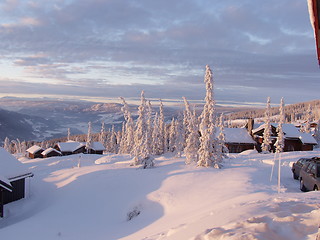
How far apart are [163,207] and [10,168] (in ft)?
47.5

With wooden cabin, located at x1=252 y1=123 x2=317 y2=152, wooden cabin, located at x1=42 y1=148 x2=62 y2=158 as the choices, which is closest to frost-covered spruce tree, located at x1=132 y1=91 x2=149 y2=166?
wooden cabin, located at x1=252 y1=123 x2=317 y2=152

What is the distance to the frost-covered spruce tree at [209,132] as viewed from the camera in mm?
28000

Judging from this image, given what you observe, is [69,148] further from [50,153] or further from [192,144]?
[192,144]

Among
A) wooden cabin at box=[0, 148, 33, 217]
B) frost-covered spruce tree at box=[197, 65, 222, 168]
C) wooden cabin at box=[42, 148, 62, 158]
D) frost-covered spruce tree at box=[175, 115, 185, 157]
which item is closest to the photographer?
wooden cabin at box=[0, 148, 33, 217]

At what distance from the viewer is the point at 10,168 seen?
23422mm

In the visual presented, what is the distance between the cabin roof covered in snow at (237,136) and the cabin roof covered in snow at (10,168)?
1484 inches

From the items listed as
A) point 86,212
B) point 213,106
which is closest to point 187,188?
point 86,212

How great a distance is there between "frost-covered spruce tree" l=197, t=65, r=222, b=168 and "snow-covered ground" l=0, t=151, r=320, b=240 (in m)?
3.52

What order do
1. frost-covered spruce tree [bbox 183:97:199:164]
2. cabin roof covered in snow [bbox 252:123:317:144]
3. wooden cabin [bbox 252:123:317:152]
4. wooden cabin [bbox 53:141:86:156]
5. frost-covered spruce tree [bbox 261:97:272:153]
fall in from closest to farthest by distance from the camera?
frost-covered spruce tree [bbox 183:97:199:164]
frost-covered spruce tree [bbox 261:97:272:153]
cabin roof covered in snow [bbox 252:123:317:144]
wooden cabin [bbox 252:123:317:152]
wooden cabin [bbox 53:141:86:156]

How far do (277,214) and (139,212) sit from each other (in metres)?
11.0

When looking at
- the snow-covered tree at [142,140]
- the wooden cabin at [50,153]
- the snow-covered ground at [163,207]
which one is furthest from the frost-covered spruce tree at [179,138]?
the wooden cabin at [50,153]

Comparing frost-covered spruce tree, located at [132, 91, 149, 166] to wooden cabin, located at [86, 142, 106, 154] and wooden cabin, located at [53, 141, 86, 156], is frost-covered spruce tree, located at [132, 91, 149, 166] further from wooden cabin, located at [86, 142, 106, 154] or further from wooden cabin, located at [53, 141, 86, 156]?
wooden cabin, located at [53, 141, 86, 156]

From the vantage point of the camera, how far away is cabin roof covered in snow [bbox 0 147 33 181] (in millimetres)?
22609

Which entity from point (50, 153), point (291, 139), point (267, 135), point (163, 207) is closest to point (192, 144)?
point (163, 207)
